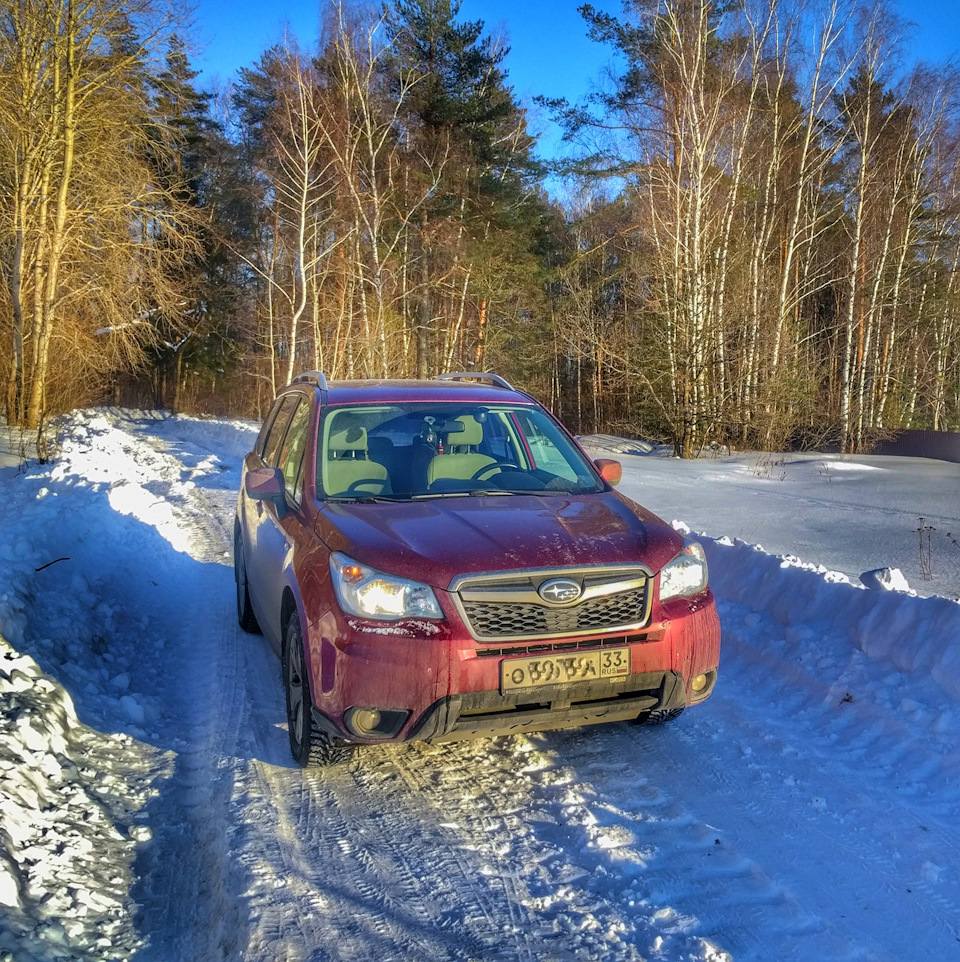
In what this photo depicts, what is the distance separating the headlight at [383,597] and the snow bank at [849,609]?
3.04m

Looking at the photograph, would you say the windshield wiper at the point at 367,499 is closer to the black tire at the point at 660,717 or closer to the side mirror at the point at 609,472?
the side mirror at the point at 609,472

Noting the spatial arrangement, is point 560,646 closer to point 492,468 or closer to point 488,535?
point 488,535

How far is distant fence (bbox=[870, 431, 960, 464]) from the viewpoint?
75.4ft

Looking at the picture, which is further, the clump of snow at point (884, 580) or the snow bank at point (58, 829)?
the clump of snow at point (884, 580)

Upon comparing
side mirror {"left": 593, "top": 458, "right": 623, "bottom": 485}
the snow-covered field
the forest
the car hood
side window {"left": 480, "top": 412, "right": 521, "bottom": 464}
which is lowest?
the snow-covered field

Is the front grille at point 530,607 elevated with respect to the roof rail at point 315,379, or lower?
lower

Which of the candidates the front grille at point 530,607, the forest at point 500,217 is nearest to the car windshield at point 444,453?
the front grille at point 530,607

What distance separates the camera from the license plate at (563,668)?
3.52m

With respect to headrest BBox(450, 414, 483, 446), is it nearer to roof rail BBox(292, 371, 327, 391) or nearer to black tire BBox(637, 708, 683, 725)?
roof rail BBox(292, 371, 327, 391)

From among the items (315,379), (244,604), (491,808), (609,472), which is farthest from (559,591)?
(244,604)

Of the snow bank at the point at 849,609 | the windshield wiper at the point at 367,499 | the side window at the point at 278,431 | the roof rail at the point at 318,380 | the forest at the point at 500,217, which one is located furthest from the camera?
the forest at the point at 500,217

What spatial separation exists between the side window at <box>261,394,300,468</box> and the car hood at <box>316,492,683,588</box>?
1.72 metres

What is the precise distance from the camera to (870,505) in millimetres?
12383

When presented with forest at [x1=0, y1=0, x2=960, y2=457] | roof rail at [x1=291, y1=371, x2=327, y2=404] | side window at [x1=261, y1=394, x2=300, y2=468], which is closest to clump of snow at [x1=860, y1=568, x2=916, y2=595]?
roof rail at [x1=291, y1=371, x2=327, y2=404]
